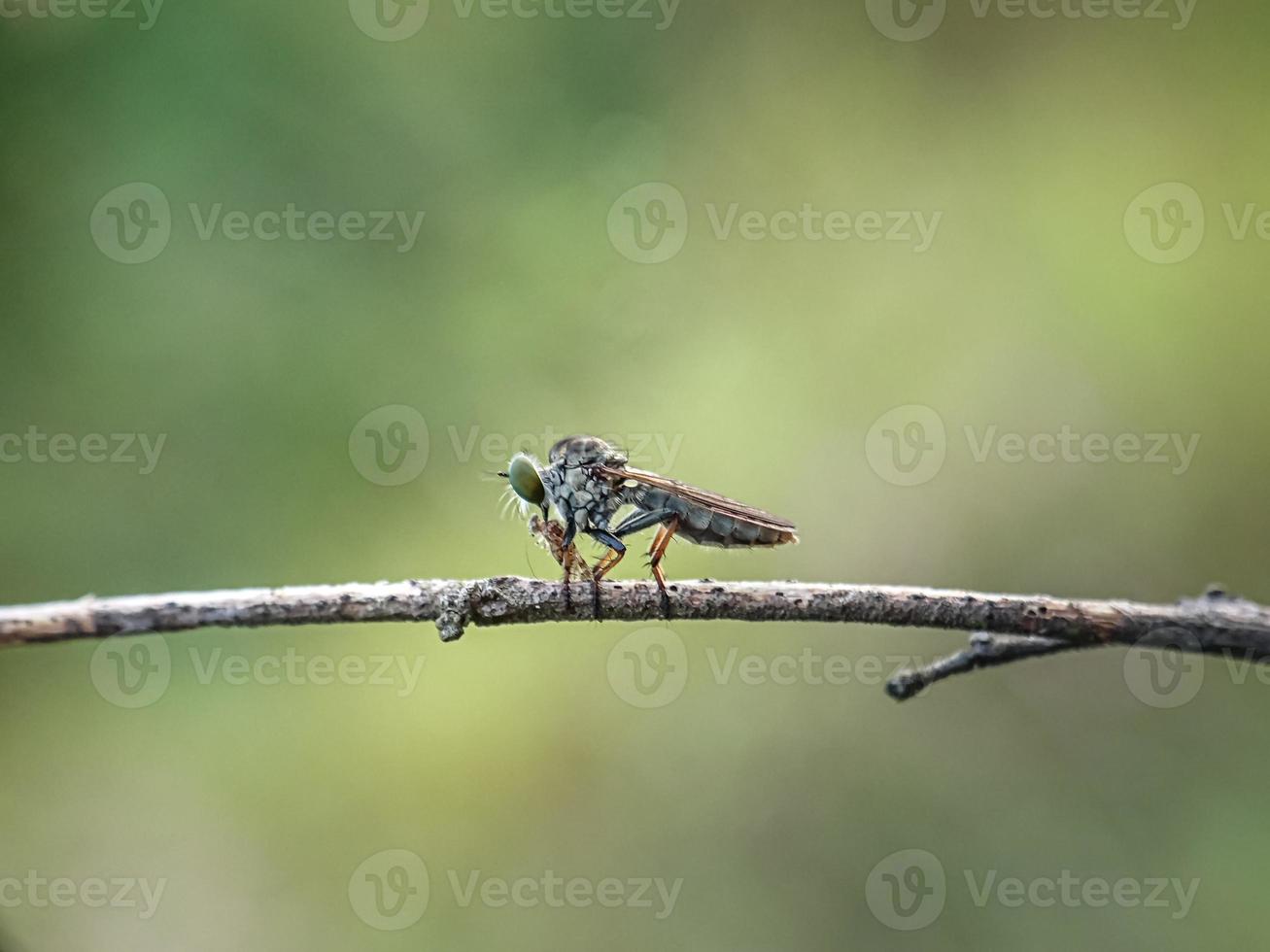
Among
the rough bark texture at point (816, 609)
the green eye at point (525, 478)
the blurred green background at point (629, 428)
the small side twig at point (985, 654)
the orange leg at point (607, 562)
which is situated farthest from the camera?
the blurred green background at point (629, 428)

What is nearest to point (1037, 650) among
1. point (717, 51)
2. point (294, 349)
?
point (294, 349)

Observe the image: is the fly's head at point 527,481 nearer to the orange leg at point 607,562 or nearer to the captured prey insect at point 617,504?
the captured prey insect at point 617,504

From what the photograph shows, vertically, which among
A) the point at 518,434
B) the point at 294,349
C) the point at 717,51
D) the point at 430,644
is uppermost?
the point at 717,51

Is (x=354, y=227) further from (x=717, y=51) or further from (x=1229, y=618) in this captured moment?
(x=1229, y=618)

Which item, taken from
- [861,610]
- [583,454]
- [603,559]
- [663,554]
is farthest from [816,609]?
[583,454]

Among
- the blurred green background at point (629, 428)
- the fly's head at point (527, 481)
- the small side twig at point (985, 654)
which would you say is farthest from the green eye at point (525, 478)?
the blurred green background at point (629, 428)

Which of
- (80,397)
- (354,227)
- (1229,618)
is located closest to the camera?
(1229,618)

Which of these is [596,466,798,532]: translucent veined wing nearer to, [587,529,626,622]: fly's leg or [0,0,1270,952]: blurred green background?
[587,529,626,622]: fly's leg
